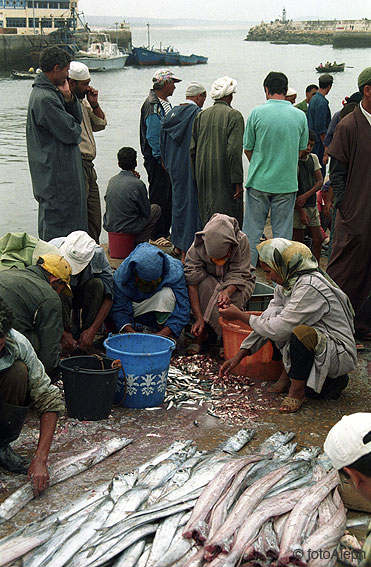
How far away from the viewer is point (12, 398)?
13.2ft

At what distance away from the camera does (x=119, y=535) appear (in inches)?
131

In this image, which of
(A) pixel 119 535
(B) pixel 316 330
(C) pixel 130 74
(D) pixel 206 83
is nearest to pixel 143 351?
(B) pixel 316 330

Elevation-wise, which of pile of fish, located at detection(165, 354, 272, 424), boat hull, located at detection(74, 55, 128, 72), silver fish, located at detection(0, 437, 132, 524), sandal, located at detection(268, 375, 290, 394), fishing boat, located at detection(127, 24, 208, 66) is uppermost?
fishing boat, located at detection(127, 24, 208, 66)

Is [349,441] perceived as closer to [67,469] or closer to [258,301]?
[67,469]

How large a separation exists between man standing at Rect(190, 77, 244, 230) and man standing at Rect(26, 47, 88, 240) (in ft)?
4.66

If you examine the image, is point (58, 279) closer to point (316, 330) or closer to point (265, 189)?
point (316, 330)

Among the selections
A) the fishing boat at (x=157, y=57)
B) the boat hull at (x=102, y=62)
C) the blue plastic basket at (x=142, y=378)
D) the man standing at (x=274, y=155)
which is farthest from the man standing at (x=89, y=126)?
the fishing boat at (x=157, y=57)

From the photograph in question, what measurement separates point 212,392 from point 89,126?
3685 millimetres

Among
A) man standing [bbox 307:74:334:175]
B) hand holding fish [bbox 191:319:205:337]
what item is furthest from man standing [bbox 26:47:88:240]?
man standing [bbox 307:74:334:175]

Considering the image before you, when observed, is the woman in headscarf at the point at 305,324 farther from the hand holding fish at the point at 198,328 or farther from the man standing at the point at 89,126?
the man standing at the point at 89,126

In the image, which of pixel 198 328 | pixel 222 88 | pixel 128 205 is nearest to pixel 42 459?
pixel 198 328

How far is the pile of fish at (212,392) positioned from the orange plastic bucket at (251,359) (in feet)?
0.26

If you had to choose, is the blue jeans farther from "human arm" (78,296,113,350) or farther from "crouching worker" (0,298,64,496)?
"crouching worker" (0,298,64,496)

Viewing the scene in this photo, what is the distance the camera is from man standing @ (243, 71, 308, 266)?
7.00m
